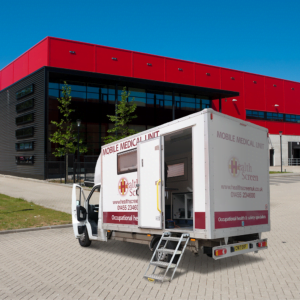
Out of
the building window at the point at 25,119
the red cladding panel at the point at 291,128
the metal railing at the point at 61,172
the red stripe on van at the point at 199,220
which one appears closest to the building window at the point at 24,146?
the building window at the point at 25,119

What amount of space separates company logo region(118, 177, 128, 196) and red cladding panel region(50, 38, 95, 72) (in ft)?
93.0

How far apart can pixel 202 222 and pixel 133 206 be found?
1993mm

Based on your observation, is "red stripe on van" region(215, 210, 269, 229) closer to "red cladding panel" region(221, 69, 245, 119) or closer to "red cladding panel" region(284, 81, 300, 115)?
"red cladding panel" region(221, 69, 245, 119)

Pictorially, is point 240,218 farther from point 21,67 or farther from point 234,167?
point 21,67

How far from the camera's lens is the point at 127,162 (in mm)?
7977

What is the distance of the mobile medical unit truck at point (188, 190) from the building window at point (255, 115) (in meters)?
41.3

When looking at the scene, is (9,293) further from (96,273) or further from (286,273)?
(286,273)

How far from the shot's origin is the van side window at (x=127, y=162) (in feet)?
25.3

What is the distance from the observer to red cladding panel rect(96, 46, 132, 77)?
3631cm

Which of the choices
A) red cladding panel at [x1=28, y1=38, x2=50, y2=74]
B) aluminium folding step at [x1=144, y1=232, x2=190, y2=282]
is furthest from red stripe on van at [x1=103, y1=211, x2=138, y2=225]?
red cladding panel at [x1=28, y1=38, x2=50, y2=74]

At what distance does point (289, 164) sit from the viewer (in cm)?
5125

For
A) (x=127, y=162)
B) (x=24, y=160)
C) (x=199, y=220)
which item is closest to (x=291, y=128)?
(x=24, y=160)

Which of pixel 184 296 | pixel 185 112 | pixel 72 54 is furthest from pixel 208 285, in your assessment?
pixel 185 112

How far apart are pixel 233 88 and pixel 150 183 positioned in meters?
41.5
